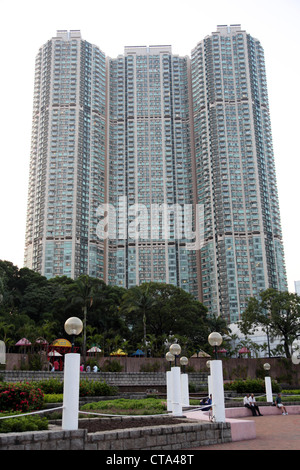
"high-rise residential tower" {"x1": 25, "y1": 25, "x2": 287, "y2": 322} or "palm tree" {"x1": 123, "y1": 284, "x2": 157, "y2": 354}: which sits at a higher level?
"high-rise residential tower" {"x1": 25, "y1": 25, "x2": 287, "y2": 322}

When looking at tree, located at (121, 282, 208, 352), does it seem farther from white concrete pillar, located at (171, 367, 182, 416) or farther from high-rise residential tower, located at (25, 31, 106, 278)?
white concrete pillar, located at (171, 367, 182, 416)

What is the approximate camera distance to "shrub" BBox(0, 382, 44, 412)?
12.2m

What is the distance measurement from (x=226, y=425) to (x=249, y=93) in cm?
10497

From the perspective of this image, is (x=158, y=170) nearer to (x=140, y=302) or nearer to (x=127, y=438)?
(x=140, y=302)

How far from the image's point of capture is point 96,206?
10112cm

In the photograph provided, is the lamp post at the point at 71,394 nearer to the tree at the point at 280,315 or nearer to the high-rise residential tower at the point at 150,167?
the tree at the point at 280,315

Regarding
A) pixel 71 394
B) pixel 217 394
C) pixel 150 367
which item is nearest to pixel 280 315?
pixel 150 367

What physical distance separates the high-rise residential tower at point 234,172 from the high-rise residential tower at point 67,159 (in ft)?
84.4

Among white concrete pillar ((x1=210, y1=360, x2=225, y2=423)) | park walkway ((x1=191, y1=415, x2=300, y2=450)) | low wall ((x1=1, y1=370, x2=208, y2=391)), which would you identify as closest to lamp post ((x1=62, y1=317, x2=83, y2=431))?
park walkway ((x1=191, y1=415, x2=300, y2=450))

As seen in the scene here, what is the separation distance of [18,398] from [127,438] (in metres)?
4.40

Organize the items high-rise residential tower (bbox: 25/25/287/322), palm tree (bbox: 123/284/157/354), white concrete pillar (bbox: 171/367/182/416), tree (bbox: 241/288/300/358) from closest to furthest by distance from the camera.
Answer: white concrete pillar (bbox: 171/367/182/416) < tree (bbox: 241/288/300/358) < palm tree (bbox: 123/284/157/354) < high-rise residential tower (bbox: 25/25/287/322)

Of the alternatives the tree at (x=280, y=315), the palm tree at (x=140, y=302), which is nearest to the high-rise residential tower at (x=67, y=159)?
the palm tree at (x=140, y=302)

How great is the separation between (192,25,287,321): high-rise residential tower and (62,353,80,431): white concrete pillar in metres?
83.3

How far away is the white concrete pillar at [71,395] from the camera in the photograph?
9.05m
